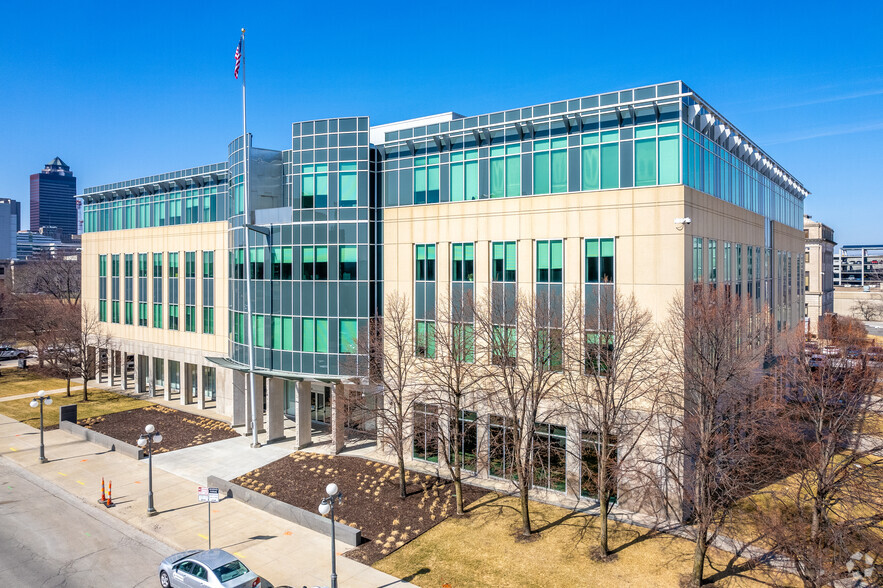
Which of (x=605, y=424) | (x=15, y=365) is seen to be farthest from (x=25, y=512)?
(x=15, y=365)

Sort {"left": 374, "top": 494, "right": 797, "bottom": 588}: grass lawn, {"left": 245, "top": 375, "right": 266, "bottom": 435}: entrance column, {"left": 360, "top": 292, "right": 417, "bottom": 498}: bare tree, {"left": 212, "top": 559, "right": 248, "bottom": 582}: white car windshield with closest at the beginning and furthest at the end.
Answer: {"left": 212, "top": 559, "right": 248, "bottom": 582}: white car windshield
{"left": 374, "top": 494, "right": 797, "bottom": 588}: grass lawn
{"left": 360, "top": 292, "right": 417, "bottom": 498}: bare tree
{"left": 245, "top": 375, "right": 266, "bottom": 435}: entrance column

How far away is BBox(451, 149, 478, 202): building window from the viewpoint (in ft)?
98.8

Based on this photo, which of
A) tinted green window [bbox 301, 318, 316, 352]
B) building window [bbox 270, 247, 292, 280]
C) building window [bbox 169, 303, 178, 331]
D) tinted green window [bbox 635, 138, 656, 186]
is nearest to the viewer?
tinted green window [bbox 635, 138, 656, 186]

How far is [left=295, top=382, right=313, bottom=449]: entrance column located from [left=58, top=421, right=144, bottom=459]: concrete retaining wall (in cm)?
893

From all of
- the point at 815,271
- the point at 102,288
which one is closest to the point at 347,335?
the point at 102,288

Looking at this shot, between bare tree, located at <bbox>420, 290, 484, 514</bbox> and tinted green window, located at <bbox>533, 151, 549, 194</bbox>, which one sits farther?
tinted green window, located at <bbox>533, 151, 549, 194</bbox>

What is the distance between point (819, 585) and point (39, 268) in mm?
134626

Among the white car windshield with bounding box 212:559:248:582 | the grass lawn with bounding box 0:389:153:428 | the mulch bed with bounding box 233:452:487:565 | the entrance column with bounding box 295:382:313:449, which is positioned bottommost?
the mulch bed with bounding box 233:452:487:565

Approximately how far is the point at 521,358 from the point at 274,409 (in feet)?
57.7

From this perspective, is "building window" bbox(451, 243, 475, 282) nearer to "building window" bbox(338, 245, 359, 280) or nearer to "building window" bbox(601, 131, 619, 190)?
"building window" bbox(338, 245, 359, 280)

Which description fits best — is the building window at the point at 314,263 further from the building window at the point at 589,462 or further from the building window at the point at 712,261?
the building window at the point at 712,261

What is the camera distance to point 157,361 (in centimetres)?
5234

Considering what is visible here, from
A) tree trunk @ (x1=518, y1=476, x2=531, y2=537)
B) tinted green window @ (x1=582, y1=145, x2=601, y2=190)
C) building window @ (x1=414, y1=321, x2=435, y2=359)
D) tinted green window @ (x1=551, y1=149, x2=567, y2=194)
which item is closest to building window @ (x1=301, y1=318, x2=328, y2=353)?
building window @ (x1=414, y1=321, x2=435, y2=359)

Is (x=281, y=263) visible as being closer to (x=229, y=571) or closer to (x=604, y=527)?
(x=229, y=571)
